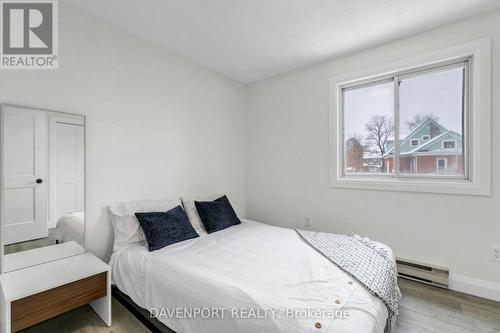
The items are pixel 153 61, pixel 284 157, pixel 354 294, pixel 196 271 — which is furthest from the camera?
pixel 284 157

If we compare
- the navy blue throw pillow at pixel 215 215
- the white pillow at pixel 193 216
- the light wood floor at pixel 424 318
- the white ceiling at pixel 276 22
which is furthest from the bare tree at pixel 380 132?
the white pillow at pixel 193 216

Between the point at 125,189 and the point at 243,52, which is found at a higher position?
the point at 243,52

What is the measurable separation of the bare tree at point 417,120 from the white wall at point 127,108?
7.92 ft

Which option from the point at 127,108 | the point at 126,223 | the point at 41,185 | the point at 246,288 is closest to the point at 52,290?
the point at 126,223

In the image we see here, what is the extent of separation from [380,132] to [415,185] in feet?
2.42

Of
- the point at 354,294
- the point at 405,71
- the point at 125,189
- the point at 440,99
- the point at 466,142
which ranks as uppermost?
the point at 405,71

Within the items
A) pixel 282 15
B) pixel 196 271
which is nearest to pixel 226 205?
pixel 196 271

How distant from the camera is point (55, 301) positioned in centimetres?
152

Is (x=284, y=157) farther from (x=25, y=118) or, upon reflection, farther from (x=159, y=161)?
(x=25, y=118)

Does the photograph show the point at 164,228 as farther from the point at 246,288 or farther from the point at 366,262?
the point at 366,262

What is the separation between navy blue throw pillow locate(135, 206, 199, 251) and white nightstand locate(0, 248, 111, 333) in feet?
1.34

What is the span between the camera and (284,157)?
11.1 feet

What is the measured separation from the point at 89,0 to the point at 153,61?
0.73 m

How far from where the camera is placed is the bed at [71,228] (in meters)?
1.92
